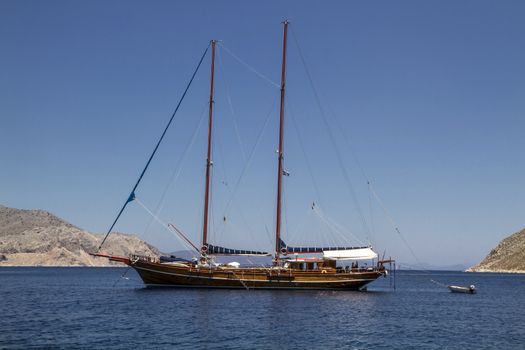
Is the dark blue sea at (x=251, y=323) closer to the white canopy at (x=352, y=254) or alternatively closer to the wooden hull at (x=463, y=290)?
the white canopy at (x=352, y=254)

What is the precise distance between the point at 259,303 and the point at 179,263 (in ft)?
60.5

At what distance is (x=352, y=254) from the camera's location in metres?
70.9

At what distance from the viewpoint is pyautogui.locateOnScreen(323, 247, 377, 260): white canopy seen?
229 feet

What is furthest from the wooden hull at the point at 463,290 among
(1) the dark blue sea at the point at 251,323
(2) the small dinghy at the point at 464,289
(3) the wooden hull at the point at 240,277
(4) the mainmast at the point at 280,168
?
(4) the mainmast at the point at 280,168

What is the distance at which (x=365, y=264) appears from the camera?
239 ft

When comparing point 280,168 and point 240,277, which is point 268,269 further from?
point 280,168

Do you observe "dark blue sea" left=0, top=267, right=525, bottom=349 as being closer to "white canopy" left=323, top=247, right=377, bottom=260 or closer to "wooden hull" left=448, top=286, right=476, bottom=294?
"white canopy" left=323, top=247, right=377, bottom=260

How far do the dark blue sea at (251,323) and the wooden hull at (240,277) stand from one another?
400 cm

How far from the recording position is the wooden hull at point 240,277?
226ft

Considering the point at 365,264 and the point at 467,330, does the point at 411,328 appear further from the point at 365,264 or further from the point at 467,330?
the point at 365,264

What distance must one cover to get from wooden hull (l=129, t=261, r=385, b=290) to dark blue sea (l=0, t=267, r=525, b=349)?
158 inches

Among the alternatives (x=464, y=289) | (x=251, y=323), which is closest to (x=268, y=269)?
(x=251, y=323)

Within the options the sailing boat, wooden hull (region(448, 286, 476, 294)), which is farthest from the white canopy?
wooden hull (region(448, 286, 476, 294))

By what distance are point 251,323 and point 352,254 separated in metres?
31.2
